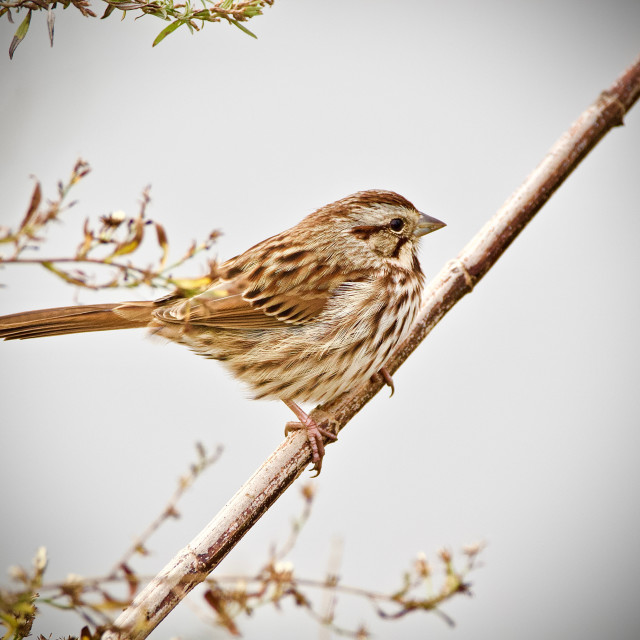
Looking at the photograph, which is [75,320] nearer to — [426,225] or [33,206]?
[426,225]

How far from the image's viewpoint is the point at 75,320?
8.77 feet

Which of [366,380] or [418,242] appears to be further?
[418,242]

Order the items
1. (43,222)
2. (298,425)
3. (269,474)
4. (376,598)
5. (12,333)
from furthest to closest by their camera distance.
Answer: (298,425) < (269,474) < (12,333) < (376,598) < (43,222)

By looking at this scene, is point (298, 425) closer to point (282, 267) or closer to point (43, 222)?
point (282, 267)

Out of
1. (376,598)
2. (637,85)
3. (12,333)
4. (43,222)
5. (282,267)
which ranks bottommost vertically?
(12,333)

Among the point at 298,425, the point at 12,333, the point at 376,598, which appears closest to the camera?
the point at 376,598

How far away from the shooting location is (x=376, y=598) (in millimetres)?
1784

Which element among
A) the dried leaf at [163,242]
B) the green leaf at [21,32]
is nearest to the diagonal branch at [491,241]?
the dried leaf at [163,242]

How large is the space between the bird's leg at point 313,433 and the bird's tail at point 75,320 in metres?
0.72

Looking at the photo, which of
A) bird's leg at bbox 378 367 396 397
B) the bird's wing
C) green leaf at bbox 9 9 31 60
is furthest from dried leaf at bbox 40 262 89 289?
bird's leg at bbox 378 367 396 397

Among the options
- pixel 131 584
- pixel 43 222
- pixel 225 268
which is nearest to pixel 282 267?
pixel 225 268

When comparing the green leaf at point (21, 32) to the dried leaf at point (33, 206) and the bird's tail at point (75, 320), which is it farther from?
the bird's tail at point (75, 320)

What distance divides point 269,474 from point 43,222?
164 centimetres

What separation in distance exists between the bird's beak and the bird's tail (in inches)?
46.8
